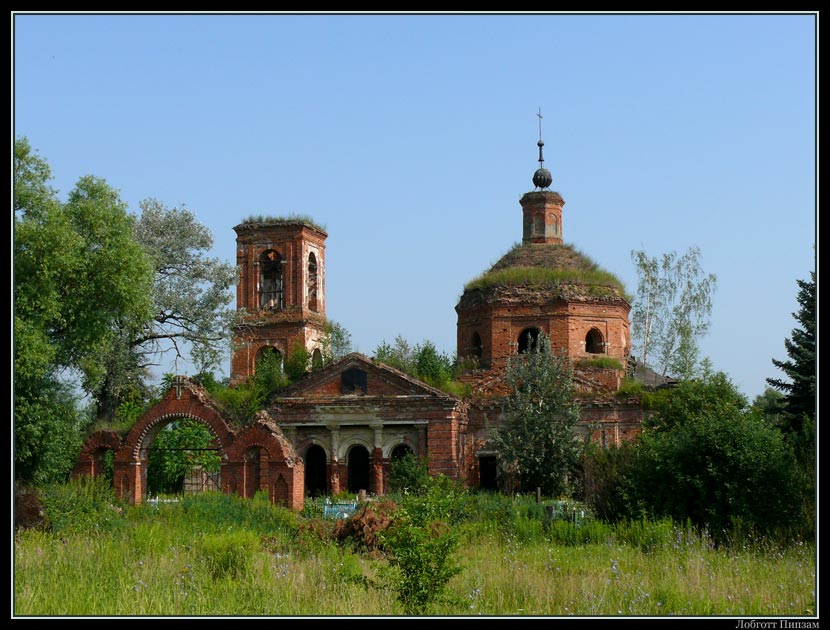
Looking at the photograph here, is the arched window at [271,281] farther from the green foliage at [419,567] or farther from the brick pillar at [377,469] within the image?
the green foliage at [419,567]

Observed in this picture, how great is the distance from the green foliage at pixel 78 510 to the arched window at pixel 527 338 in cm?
1660

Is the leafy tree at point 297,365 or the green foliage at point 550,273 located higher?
the green foliage at point 550,273

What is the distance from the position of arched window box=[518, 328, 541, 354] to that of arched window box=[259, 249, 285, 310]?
29.1 feet

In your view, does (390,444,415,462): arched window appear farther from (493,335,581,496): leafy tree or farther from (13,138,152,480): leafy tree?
(13,138,152,480): leafy tree

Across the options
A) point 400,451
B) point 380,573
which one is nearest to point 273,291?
point 400,451

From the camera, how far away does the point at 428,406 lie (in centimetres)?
3119

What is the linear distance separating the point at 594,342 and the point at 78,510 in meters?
19.7

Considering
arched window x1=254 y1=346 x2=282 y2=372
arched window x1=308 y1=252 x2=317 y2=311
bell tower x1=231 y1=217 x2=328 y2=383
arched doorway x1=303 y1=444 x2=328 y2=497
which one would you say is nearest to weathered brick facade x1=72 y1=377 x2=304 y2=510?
arched window x1=254 y1=346 x2=282 y2=372

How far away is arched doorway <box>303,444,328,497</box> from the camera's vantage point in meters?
33.5

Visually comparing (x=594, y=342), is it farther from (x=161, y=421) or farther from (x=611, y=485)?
(x=611, y=485)

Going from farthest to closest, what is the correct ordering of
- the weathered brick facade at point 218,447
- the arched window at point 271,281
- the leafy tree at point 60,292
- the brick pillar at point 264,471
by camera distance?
the arched window at point 271,281
the weathered brick facade at point 218,447
the brick pillar at point 264,471
the leafy tree at point 60,292

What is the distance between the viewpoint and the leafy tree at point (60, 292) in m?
23.9

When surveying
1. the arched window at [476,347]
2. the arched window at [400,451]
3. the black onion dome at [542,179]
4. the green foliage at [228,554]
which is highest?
the black onion dome at [542,179]

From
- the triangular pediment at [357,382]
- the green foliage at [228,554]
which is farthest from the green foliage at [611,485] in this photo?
the triangular pediment at [357,382]
